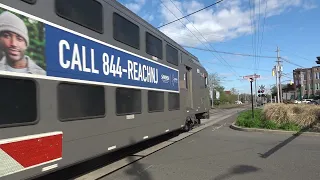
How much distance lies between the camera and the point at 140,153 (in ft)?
33.6

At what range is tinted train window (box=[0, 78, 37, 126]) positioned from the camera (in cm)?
458

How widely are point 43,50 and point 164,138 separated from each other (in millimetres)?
9153

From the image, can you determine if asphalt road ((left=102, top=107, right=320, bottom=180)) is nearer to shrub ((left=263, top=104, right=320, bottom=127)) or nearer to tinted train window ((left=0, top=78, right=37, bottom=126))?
tinted train window ((left=0, top=78, right=37, bottom=126))

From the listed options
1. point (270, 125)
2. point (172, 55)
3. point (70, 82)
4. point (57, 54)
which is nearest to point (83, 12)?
point (57, 54)

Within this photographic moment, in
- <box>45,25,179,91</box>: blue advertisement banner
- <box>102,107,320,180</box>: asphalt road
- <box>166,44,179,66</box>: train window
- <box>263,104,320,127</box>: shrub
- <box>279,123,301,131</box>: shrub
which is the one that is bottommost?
<box>102,107,320,180</box>: asphalt road

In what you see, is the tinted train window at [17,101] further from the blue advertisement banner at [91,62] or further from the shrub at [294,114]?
the shrub at [294,114]

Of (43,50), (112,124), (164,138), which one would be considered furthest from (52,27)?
(164,138)

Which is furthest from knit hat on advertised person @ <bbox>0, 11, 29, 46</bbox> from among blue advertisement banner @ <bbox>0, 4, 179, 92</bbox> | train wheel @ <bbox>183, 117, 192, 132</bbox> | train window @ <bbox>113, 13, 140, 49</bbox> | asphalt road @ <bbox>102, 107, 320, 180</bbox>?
train wheel @ <bbox>183, 117, 192, 132</bbox>

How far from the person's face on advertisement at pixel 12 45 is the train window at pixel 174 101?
7.77 metres

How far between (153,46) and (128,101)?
286cm

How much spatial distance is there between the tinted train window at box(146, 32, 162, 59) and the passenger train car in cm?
6

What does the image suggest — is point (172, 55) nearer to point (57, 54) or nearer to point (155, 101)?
point (155, 101)

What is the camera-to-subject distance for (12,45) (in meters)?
4.79

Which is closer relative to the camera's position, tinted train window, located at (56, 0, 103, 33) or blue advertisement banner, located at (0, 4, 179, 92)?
blue advertisement banner, located at (0, 4, 179, 92)
